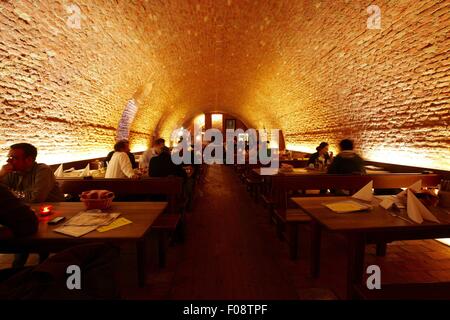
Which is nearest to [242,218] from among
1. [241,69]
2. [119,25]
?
[119,25]

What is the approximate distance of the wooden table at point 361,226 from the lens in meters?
1.83

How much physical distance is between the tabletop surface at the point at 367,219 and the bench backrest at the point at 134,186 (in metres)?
1.71

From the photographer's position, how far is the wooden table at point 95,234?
1631 mm

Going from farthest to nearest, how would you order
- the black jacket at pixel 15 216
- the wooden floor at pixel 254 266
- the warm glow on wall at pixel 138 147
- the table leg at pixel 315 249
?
the warm glow on wall at pixel 138 147 < the table leg at pixel 315 249 < the wooden floor at pixel 254 266 < the black jacket at pixel 15 216

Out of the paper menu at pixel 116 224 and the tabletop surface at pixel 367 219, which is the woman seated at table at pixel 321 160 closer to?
the tabletop surface at pixel 367 219

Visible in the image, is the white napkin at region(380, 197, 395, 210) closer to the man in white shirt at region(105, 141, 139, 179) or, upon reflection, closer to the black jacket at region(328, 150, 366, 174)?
the black jacket at region(328, 150, 366, 174)

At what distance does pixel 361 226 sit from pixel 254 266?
1605mm


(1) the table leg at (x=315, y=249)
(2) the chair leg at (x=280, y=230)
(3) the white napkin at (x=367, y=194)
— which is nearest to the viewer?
(3) the white napkin at (x=367, y=194)

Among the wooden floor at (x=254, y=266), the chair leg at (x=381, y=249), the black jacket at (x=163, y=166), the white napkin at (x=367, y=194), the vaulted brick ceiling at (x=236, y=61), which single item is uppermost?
the vaulted brick ceiling at (x=236, y=61)

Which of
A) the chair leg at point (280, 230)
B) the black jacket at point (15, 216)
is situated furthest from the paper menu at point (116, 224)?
the chair leg at point (280, 230)

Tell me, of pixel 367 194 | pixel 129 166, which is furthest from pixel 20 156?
pixel 367 194

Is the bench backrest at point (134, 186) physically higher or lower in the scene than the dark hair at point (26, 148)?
lower

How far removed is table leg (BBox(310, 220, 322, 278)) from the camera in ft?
9.08

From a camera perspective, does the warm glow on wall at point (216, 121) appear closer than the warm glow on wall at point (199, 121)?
Yes
